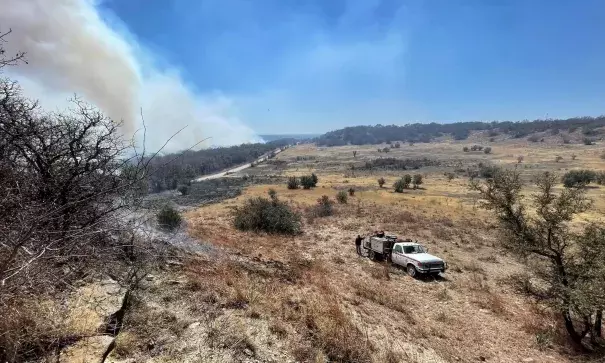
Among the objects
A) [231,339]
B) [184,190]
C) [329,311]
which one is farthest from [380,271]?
[184,190]

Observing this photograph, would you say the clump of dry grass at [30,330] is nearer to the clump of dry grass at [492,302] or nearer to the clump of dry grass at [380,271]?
the clump of dry grass at [380,271]

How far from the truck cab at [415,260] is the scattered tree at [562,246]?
4.24 m

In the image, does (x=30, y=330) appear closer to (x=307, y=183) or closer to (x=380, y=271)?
(x=380, y=271)

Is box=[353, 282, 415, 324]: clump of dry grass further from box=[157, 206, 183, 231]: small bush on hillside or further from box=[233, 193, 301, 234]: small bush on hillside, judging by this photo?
box=[157, 206, 183, 231]: small bush on hillside

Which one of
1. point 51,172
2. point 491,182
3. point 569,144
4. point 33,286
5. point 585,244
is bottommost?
point 569,144

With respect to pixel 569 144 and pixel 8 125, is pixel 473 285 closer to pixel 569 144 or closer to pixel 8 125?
pixel 8 125

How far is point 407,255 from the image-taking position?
56.4 ft

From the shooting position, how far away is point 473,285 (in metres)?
15.5

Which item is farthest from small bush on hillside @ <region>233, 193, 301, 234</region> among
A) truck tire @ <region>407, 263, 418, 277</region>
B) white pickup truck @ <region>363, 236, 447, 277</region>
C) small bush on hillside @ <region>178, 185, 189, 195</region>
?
small bush on hillside @ <region>178, 185, 189, 195</region>

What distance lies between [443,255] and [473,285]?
512 centimetres

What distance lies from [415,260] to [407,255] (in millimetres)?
869

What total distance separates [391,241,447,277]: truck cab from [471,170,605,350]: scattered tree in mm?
4243

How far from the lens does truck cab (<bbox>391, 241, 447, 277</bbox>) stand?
52.7 feet

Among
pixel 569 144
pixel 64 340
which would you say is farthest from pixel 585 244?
pixel 569 144
